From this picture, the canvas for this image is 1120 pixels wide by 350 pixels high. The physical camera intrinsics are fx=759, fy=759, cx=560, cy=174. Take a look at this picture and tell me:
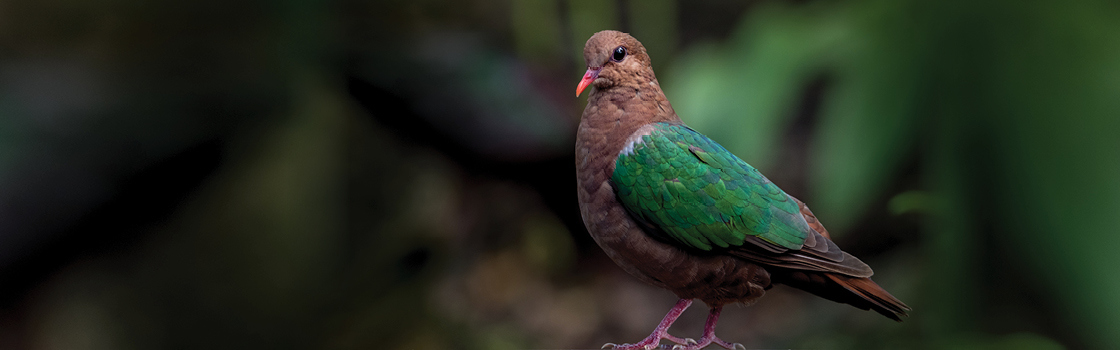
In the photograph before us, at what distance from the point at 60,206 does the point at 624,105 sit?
171 centimetres

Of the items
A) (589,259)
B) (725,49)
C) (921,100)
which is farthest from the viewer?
(589,259)

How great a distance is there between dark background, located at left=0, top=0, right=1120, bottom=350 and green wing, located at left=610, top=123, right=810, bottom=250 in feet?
1.36

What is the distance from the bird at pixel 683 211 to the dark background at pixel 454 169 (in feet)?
1.33

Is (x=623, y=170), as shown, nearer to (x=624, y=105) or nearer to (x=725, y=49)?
(x=624, y=105)

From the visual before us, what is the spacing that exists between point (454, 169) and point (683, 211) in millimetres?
1426

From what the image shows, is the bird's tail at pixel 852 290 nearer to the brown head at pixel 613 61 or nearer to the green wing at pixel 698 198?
the green wing at pixel 698 198

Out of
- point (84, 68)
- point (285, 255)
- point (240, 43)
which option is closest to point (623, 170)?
point (285, 255)

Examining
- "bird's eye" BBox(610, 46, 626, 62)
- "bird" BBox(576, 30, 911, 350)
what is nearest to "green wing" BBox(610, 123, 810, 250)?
"bird" BBox(576, 30, 911, 350)

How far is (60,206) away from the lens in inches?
81.1

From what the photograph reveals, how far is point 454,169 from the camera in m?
2.44

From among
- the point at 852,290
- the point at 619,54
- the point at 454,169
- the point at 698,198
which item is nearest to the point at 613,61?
the point at 619,54

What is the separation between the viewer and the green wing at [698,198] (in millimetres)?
1107

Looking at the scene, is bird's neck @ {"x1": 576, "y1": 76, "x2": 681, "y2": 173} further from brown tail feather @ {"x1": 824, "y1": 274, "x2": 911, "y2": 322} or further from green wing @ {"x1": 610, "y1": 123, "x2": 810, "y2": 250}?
brown tail feather @ {"x1": 824, "y1": 274, "x2": 911, "y2": 322}

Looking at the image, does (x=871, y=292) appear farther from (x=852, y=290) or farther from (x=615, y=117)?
(x=615, y=117)
